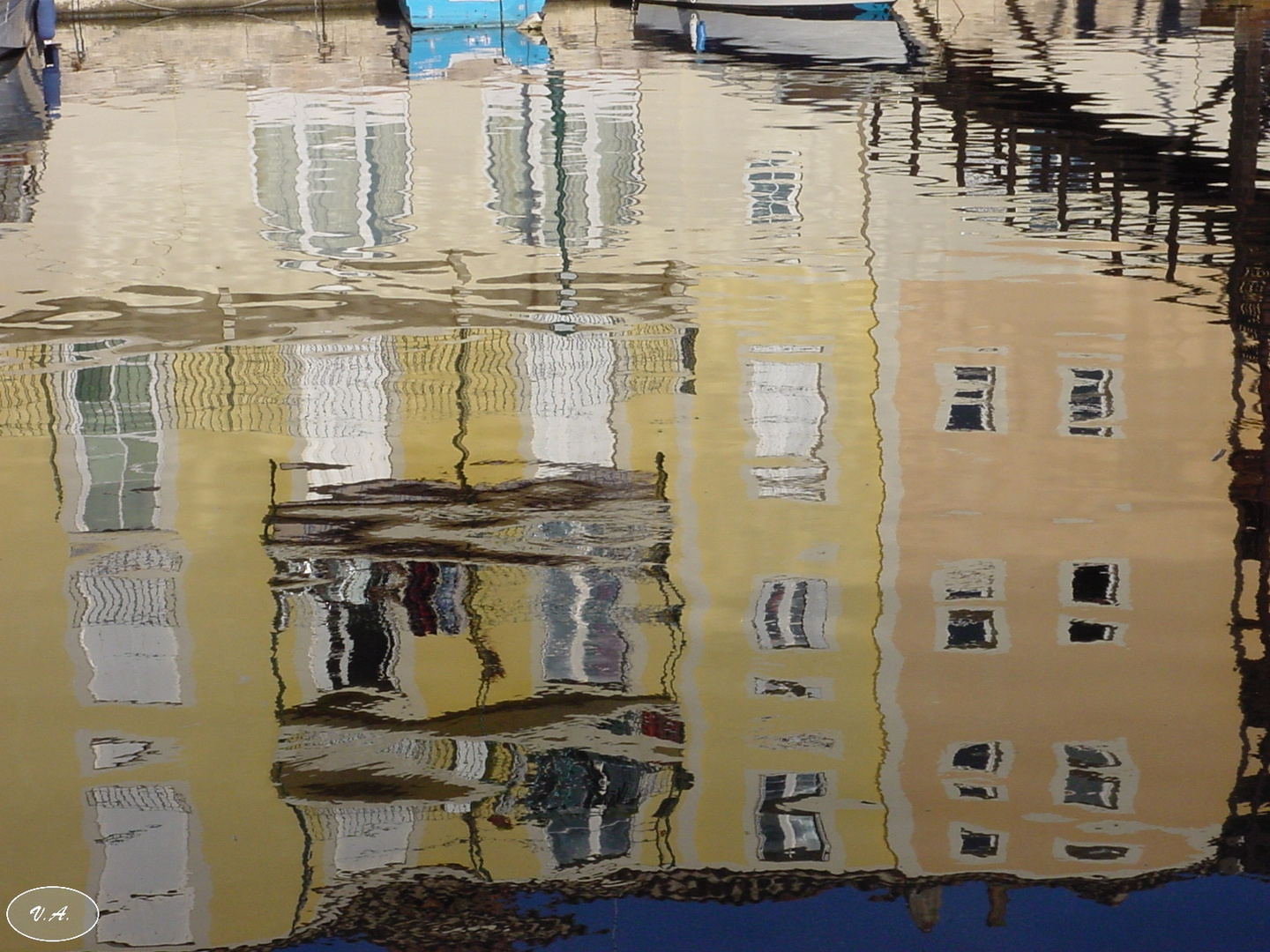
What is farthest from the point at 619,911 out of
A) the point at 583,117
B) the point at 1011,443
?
the point at 583,117

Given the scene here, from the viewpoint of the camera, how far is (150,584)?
5.62 meters

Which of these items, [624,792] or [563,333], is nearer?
[624,792]

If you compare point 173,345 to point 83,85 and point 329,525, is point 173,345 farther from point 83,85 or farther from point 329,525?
point 83,85

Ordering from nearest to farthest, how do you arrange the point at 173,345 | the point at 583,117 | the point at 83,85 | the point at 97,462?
1. the point at 97,462
2. the point at 173,345
3. the point at 583,117
4. the point at 83,85

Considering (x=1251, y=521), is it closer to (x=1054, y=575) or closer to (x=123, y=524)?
(x=1054, y=575)

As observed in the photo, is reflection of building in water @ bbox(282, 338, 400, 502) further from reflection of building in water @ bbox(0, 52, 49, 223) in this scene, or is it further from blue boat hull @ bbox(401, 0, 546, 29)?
blue boat hull @ bbox(401, 0, 546, 29)

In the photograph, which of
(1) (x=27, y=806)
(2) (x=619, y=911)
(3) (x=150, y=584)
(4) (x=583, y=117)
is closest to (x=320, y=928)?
(2) (x=619, y=911)

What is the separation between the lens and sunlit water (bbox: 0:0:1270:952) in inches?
149

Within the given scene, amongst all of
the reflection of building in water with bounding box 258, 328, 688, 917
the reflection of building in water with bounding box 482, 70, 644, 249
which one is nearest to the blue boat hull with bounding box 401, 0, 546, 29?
the reflection of building in water with bounding box 482, 70, 644, 249

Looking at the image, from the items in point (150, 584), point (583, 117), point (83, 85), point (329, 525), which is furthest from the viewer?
point (83, 85)

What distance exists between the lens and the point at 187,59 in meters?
29.3

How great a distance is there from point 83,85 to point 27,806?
75.0 ft

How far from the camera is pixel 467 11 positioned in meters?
36.8
